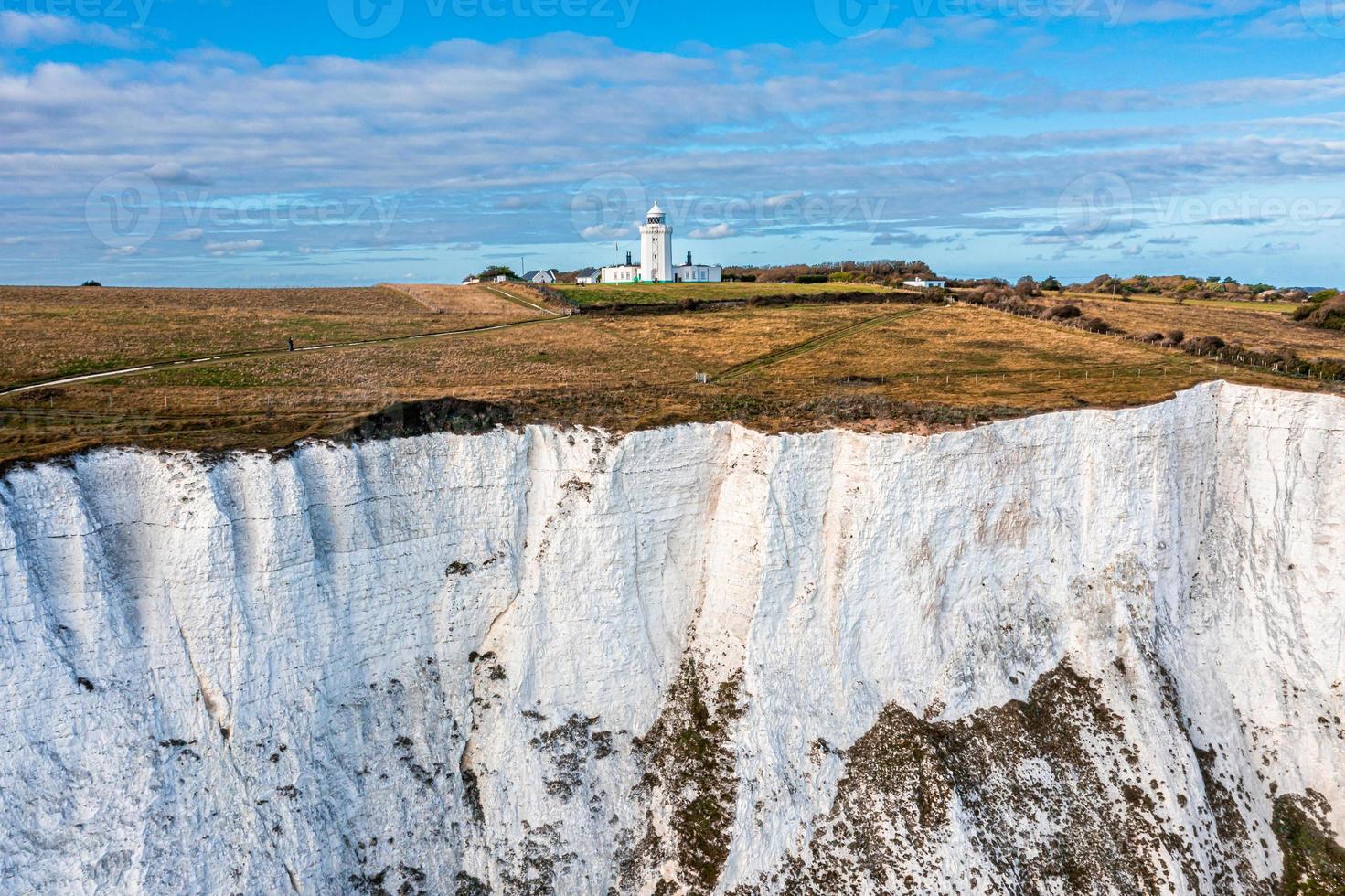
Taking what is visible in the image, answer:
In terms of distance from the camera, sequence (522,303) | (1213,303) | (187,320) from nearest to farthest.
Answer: (187,320), (522,303), (1213,303)

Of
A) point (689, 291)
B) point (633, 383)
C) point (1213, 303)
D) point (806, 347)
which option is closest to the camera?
point (633, 383)

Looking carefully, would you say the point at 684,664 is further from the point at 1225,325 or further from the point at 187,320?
the point at 1225,325

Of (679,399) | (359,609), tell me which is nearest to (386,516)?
(359,609)

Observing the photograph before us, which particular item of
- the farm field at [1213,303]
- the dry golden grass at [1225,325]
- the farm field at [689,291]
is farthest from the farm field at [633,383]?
the farm field at [1213,303]

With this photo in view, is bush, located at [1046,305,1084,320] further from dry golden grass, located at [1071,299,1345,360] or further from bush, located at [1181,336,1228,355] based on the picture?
bush, located at [1181,336,1228,355]

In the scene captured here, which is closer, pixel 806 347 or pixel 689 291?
pixel 806 347

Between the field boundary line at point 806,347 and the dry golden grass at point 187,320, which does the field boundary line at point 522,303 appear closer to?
the dry golden grass at point 187,320

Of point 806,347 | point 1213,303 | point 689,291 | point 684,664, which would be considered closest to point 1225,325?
point 1213,303
